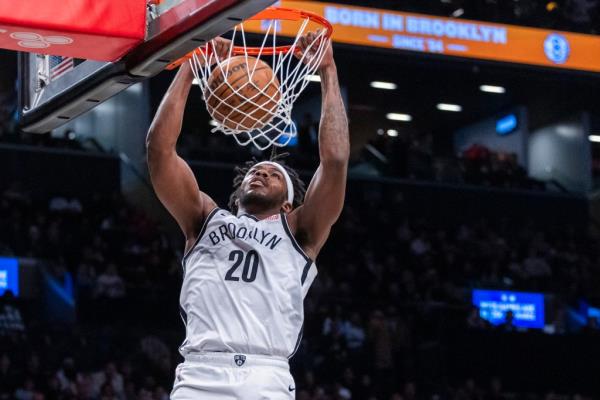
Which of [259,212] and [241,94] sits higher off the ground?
[241,94]

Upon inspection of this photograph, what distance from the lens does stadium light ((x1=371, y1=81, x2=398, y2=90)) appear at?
23.4 m

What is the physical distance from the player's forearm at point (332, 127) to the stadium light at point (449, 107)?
2043 centimetres

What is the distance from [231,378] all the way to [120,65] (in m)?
1.34

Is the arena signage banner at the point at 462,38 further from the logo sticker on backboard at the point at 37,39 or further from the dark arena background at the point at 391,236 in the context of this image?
the logo sticker on backboard at the point at 37,39

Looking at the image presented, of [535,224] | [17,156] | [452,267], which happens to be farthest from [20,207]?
[535,224]

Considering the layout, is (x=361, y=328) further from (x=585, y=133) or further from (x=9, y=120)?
(x=585, y=133)

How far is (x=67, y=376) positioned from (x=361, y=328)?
4.35 m

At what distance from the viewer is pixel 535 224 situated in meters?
22.6

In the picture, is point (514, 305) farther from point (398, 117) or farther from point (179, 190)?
point (179, 190)

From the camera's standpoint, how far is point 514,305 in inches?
706

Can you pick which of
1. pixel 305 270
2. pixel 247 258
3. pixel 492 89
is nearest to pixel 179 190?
pixel 247 258

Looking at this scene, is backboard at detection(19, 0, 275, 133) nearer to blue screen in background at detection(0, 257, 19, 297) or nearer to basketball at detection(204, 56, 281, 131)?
basketball at detection(204, 56, 281, 131)

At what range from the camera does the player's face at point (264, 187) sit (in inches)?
191

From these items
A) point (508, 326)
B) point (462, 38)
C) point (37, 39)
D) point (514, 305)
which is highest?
point (462, 38)
